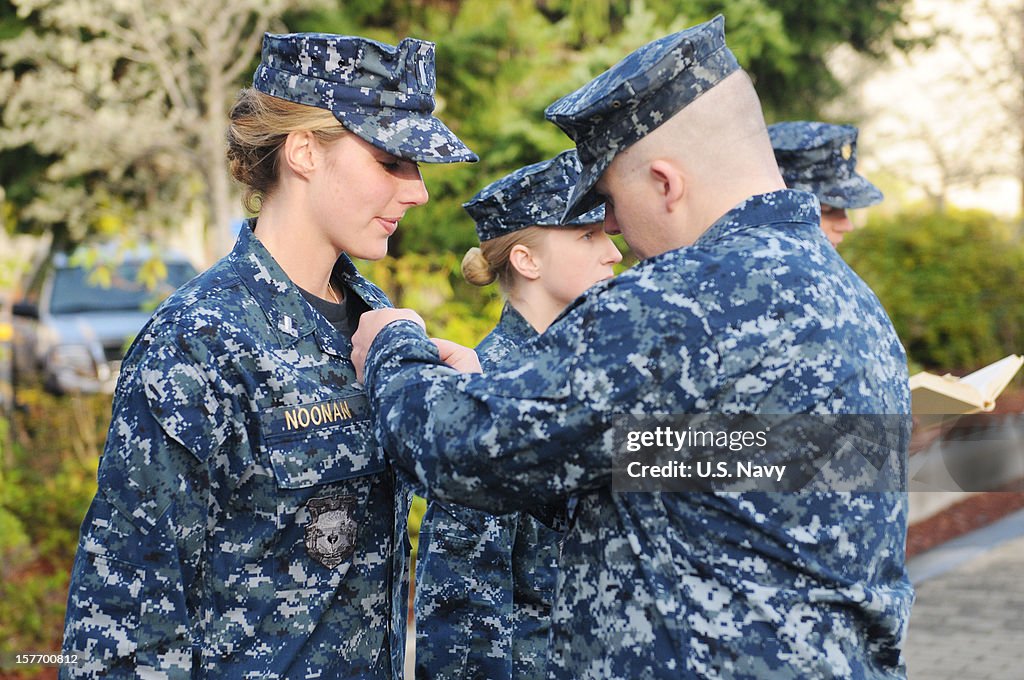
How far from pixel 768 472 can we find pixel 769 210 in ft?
1.65

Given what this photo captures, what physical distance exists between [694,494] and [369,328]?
78 cm

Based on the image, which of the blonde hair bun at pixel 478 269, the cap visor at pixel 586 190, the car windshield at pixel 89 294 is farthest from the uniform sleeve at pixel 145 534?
the car windshield at pixel 89 294

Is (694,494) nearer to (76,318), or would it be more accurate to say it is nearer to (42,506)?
(42,506)

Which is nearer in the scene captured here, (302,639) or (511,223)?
(302,639)

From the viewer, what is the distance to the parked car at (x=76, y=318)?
11.5 meters

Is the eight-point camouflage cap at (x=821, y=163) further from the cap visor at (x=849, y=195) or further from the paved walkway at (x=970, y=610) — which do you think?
the paved walkway at (x=970, y=610)

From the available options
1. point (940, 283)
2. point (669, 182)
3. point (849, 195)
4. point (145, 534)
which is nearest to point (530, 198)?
point (669, 182)

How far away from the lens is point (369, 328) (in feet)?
7.87

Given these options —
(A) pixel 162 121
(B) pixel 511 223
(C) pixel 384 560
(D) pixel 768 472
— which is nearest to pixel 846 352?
(D) pixel 768 472

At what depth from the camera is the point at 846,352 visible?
6.68 ft

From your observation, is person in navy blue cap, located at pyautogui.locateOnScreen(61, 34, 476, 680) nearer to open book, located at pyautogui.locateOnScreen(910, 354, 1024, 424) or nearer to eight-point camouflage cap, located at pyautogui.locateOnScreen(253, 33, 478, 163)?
eight-point camouflage cap, located at pyautogui.locateOnScreen(253, 33, 478, 163)

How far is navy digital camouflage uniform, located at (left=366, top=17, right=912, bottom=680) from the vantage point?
199cm

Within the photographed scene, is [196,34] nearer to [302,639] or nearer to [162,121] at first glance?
[162,121]

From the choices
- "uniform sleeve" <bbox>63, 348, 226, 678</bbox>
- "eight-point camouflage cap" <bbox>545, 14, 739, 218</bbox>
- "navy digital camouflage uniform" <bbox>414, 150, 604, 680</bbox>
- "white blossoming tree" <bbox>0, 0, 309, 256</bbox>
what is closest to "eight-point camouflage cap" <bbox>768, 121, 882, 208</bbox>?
"navy digital camouflage uniform" <bbox>414, 150, 604, 680</bbox>
